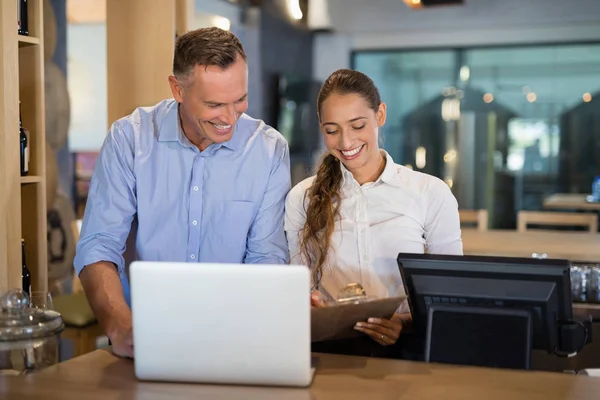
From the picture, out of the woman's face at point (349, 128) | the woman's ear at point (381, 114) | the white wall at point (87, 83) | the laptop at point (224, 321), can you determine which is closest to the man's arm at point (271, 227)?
Answer: the woman's face at point (349, 128)

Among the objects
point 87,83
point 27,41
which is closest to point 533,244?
point 27,41

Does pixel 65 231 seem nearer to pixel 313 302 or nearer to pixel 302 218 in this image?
pixel 302 218

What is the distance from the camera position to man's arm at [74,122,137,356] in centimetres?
204

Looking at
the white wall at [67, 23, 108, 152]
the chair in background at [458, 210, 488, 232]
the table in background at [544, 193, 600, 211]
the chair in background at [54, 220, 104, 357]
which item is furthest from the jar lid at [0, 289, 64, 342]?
the table in background at [544, 193, 600, 211]

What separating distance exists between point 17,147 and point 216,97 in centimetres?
98

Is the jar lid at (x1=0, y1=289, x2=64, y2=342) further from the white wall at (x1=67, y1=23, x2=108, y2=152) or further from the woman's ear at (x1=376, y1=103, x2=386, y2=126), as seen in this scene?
the white wall at (x1=67, y1=23, x2=108, y2=152)

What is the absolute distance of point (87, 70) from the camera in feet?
20.8

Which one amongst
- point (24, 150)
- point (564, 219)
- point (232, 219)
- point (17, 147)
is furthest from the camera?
point (564, 219)

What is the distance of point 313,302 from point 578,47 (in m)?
6.45

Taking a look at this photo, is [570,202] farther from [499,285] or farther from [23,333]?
[23,333]

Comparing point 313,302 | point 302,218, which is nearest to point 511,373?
point 313,302

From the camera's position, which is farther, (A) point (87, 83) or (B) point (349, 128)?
(A) point (87, 83)

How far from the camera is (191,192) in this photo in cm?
231

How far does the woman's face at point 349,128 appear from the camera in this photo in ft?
7.43
